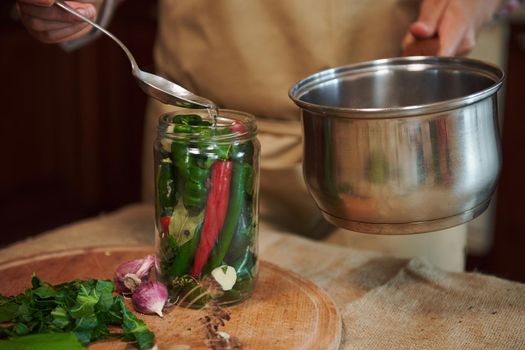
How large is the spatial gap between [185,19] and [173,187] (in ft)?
1.76

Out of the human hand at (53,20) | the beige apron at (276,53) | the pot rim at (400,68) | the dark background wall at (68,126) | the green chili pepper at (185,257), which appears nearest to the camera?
the pot rim at (400,68)

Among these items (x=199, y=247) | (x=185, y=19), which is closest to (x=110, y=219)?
(x=185, y=19)

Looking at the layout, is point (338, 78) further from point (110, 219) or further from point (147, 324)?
point (110, 219)

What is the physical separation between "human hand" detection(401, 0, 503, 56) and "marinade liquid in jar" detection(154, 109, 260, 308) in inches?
11.5

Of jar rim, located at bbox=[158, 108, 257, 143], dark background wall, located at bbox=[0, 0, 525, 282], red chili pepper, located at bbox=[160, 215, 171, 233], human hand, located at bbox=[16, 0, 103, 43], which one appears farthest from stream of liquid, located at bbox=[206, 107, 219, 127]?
dark background wall, located at bbox=[0, 0, 525, 282]

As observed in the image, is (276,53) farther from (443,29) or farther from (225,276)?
(225,276)

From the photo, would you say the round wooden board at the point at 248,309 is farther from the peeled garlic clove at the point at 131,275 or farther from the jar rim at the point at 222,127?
the jar rim at the point at 222,127

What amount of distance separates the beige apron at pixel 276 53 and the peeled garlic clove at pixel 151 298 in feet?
1.49

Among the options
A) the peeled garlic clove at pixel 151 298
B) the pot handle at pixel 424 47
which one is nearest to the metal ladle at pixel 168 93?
the peeled garlic clove at pixel 151 298

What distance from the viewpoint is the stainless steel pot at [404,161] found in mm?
811

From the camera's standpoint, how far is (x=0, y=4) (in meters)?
2.65

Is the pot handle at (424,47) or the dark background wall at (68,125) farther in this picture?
the dark background wall at (68,125)

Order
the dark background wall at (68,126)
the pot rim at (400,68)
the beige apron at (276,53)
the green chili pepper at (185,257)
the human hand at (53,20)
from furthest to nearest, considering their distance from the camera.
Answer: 1. the dark background wall at (68,126)
2. the beige apron at (276,53)
3. the human hand at (53,20)
4. the green chili pepper at (185,257)
5. the pot rim at (400,68)

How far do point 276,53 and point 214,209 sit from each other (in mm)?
482
